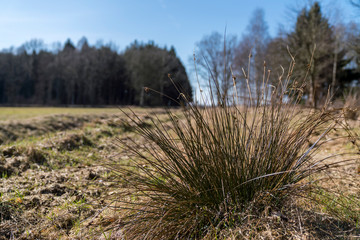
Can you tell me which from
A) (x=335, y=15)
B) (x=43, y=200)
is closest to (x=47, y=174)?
(x=43, y=200)

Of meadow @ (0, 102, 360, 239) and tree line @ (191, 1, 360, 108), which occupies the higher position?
tree line @ (191, 1, 360, 108)

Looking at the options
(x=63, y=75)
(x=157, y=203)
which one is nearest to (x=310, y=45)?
(x=157, y=203)

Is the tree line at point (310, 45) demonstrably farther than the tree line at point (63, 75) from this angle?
No

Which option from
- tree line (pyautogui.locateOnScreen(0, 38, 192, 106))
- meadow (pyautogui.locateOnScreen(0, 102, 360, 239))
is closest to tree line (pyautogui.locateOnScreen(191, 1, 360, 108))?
meadow (pyautogui.locateOnScreen(0, 102, 360, 239))

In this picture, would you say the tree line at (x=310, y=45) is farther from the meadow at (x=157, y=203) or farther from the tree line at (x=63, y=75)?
the tree line at (x=63, y=75)

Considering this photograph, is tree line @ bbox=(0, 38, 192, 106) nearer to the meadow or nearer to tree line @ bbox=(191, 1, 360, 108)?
tree line @ bbox=(191, 1, 360, 108)

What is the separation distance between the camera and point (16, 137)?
22.9 ft

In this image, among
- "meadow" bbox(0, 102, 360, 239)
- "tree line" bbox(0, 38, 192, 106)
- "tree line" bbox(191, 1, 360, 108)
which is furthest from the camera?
"tree line" bbox(0, 38, 192, 106)

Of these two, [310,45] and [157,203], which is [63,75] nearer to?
[310,45]

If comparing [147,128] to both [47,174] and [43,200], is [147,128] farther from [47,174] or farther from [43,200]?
[47,174]

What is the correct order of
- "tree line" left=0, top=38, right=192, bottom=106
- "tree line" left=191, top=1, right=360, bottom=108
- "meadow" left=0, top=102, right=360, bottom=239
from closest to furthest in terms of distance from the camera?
"meadow" left=0, top=102, right=360, bottom=239
"tree line" left=191, top=1, right=360, bottom=108
"tree line" left=0, top=38, right=192, bottom=106

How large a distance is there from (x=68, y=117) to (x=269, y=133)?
1038cm

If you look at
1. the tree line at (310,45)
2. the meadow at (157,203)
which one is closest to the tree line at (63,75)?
the tree line at (310,45)

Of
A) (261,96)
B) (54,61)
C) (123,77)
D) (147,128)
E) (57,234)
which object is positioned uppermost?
(54,61)
